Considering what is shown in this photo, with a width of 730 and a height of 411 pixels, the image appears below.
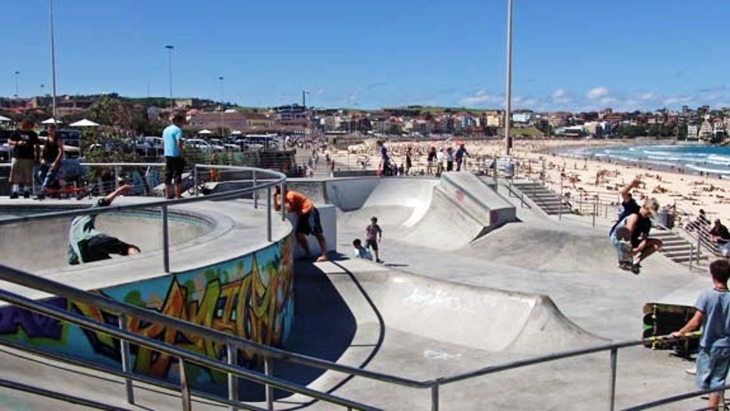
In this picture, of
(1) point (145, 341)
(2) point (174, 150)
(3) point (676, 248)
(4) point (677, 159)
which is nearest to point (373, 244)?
(2) point (174, 150)

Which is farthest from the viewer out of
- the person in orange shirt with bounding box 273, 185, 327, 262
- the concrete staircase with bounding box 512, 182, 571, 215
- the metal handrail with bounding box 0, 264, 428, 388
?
the concrete staircase with bounding box 512, 182, 571, 215

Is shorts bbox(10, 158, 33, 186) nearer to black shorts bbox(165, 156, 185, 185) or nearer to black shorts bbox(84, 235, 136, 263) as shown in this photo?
black shorts bbox(165, 156, 185, 185)

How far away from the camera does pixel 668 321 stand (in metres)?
10.4

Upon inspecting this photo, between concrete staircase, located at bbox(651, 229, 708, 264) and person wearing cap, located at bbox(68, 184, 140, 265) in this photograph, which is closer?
person wearing cap, located at bbox(68, 184, 140, 265)

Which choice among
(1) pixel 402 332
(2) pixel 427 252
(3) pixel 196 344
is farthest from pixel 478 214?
(3) pixel 196 344

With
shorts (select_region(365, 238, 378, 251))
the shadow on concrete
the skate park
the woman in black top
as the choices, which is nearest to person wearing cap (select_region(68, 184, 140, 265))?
the skate park

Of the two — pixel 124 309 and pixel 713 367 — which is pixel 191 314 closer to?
pixel 124 309

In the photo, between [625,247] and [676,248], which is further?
[676,248]

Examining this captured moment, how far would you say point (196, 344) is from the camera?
301 inches

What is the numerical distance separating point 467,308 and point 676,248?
9.89m

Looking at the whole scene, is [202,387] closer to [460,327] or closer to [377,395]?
[377,395]

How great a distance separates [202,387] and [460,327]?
16.8 feet

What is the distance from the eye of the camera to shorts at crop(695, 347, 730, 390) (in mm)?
6246

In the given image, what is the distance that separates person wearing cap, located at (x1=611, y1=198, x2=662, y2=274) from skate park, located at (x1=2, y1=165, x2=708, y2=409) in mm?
810
